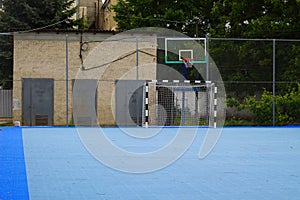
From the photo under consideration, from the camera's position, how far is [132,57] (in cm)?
2103

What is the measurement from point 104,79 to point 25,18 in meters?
9.49

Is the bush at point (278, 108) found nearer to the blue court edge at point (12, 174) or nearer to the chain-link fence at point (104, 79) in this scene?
the chain-link fence at point (104, 79)

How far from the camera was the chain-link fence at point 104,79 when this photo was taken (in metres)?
20.4

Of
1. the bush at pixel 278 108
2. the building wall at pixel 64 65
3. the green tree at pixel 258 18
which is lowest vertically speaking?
the bush at pixel 278 108

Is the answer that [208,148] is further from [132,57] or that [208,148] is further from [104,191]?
[132,57]

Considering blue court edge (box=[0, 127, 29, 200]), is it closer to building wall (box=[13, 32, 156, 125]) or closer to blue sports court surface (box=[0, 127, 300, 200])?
blue sports court surface (box=[0, 127, 300, 200])

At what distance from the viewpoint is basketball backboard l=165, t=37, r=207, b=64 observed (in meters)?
20.3

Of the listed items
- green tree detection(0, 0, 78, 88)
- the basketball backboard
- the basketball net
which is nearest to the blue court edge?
the basketball net

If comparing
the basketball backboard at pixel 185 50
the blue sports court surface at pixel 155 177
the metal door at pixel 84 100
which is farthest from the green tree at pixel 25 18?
the blue sports court surface at pixel 155 177

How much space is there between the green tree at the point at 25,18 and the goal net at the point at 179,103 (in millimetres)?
9169

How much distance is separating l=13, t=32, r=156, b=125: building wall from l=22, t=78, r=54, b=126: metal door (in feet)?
0.50

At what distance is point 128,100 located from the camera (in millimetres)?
20953

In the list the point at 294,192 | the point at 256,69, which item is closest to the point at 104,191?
the point at 294,192

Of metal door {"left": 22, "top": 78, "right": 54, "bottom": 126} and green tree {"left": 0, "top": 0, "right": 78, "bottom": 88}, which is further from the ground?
green tree {"left": 0, "top": 0, "right": 78, "bottom": 88}
